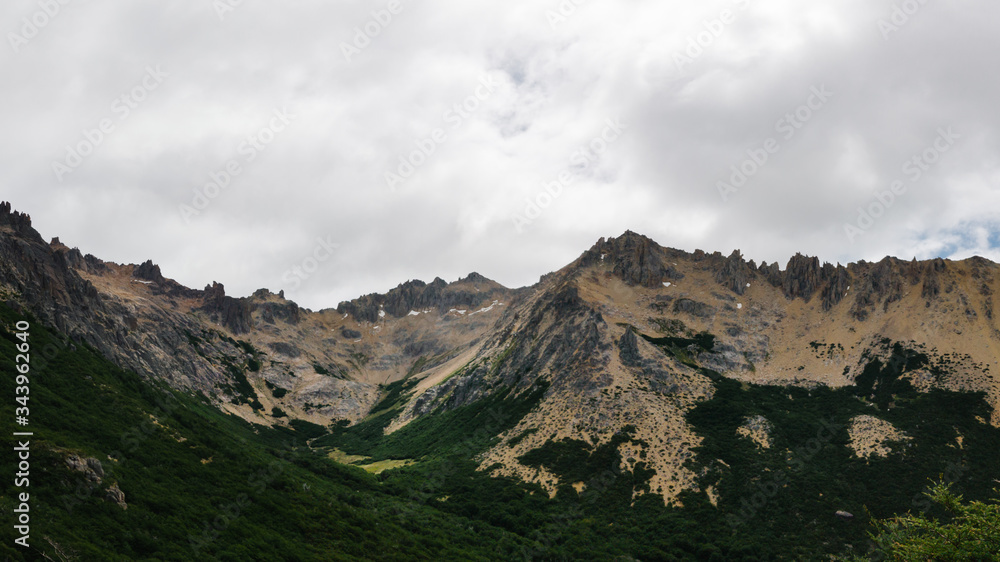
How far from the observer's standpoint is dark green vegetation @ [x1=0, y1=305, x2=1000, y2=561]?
2469 inches

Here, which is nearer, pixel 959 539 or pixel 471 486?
pixel 959 539

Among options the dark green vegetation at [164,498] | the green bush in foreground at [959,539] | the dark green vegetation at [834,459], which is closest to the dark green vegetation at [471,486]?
the dark green vegetation at [164,498]

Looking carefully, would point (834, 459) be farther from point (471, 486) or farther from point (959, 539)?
point (959, 539)

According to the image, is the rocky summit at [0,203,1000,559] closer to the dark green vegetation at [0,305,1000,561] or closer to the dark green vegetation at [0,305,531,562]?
the dark green vegetation at [0,305,1000,561]

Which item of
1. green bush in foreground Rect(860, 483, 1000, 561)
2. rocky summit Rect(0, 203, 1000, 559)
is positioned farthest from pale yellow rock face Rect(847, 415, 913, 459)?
green bush in foreground Rect(860, 483, 1000, 561)

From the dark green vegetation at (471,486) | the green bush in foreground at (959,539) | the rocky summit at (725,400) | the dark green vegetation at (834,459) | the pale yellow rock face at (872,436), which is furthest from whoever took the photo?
the pale yellow rock face at (872,436)

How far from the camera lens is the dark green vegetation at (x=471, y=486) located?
62.7m

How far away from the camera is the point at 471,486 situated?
132750 mm

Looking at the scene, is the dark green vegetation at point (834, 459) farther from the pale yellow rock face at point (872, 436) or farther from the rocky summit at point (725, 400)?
the pale yellow rock face at point (872, 436)

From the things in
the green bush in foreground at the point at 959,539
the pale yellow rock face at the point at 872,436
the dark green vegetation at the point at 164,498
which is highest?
the pale yellow rock face at the point at 872,436

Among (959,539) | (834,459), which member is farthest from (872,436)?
(959,539)

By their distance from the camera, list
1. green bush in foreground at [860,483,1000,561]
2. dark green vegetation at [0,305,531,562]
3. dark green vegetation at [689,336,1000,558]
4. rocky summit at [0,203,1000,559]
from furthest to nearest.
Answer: rocky summit at [0,203,1000,559], dark green vegetation at [689,336,1000,558], dark green vegetation at [0,305,531,562], green bush in foreground at [860,483,1000,561]

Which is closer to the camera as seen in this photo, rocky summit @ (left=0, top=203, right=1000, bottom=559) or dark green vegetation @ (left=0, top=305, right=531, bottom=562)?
dark green vegetation @ (left=0, top=305, right=531, bottom=562)

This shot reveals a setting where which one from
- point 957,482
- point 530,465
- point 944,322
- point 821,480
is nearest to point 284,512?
point 530,465
